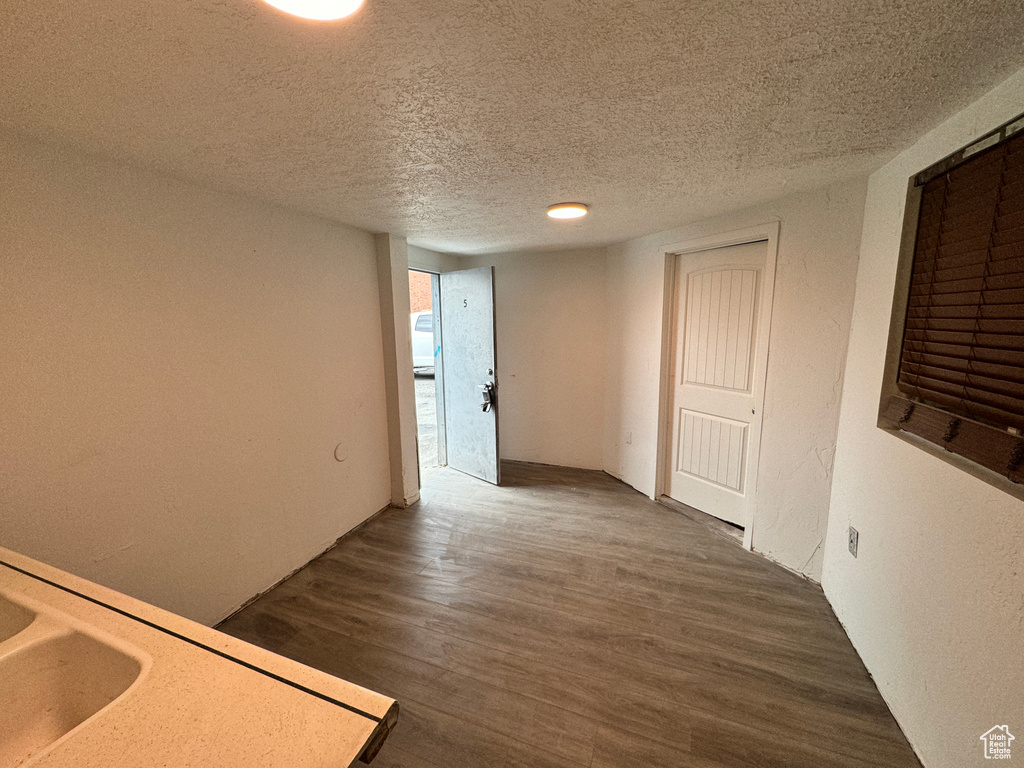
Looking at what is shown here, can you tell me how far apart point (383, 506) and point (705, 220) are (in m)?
3.05

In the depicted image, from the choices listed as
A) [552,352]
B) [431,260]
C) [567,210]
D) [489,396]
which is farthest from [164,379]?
[552,352]

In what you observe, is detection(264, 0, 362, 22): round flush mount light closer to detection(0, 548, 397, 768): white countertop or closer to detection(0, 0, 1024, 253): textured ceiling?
detection(0, 0, 1024, 253): textured ceiling

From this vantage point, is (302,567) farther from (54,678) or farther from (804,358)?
(804,358)

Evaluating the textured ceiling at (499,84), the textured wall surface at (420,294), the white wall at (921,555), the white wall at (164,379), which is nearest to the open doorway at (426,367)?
the textured wall surface at (420,294)

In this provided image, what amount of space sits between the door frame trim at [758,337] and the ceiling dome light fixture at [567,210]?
90 centimetres

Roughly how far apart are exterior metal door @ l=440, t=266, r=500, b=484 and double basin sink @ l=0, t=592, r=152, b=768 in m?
2.77

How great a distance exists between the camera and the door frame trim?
2.28 meters

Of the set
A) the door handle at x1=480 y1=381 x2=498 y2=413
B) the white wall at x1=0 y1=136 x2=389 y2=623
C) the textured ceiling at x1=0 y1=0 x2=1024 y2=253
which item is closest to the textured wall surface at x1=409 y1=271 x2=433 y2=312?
the door handle at x1=480 y1=381 x2=498 y2=413

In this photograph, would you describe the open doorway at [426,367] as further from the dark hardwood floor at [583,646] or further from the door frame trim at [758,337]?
the door frame trim at [758,337]

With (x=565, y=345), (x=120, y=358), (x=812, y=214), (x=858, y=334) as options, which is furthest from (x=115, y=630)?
(x=565, y=345)

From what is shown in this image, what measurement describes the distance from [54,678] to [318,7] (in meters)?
1.43

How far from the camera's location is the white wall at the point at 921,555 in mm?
1056

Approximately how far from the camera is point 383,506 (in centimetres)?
315

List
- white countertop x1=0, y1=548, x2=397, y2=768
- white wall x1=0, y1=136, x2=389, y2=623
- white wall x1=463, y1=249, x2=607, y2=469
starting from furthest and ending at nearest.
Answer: white wall x1=463, y1=249, x2=607, y2=469 → white wall x1=0, y1=136, x2=389, y2=623 → white countertop x1=0, y1=548, x2=397, y2=768
